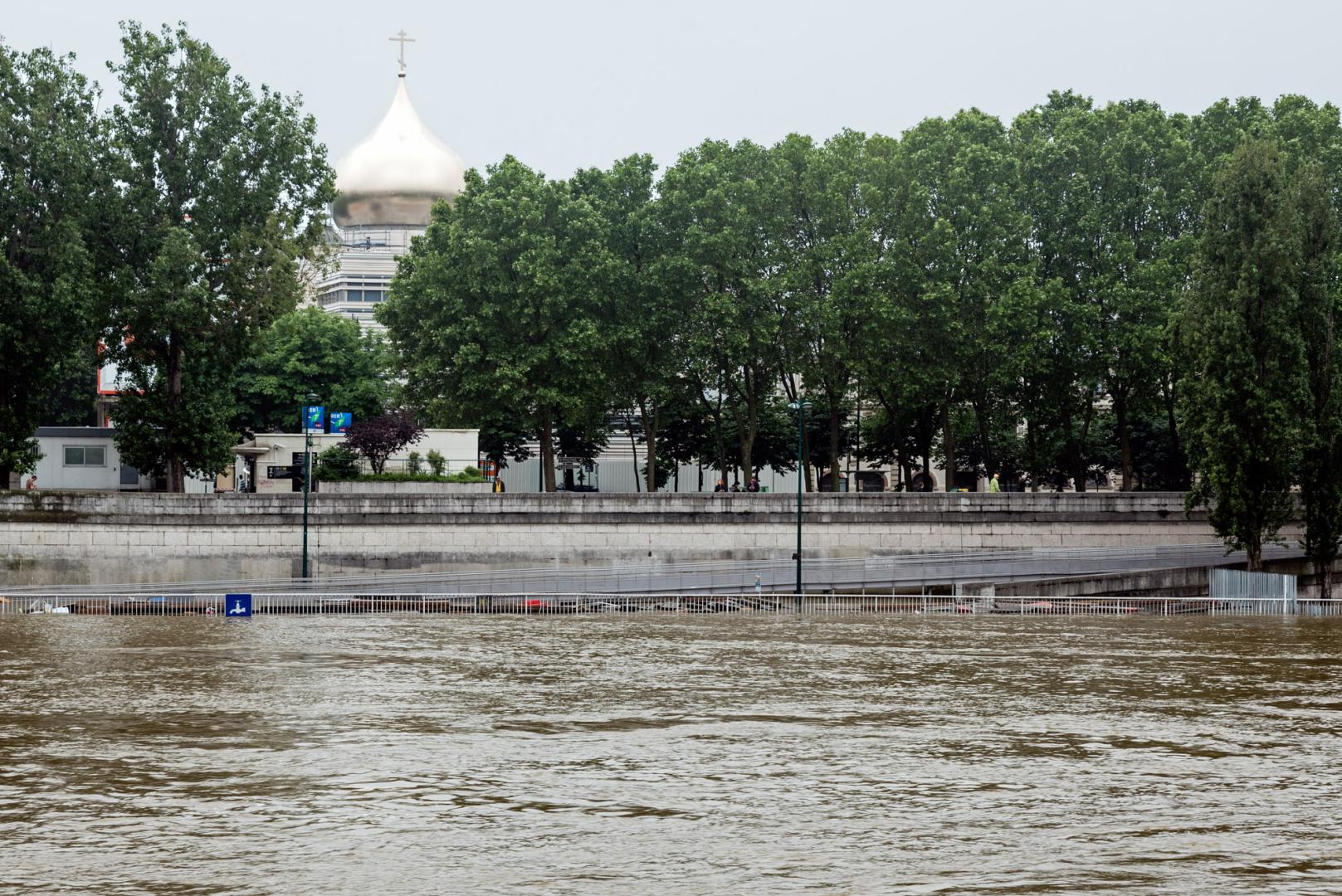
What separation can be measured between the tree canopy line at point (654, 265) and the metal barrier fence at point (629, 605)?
6.63 metres

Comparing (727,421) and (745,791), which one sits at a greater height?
(727,421)

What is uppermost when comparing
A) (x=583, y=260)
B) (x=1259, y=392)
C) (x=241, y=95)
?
(x=241, y=95)

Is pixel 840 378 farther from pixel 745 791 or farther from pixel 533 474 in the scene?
pixel 745 791

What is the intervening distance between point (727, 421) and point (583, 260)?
20.5m

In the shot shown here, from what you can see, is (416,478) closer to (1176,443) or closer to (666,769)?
(1176,443)

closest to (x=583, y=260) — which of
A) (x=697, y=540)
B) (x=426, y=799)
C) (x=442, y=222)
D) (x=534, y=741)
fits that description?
(x=442, y=222)

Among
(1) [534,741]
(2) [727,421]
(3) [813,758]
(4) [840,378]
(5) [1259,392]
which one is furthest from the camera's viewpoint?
(2) [727,421]

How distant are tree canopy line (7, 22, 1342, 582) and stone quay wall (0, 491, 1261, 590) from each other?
9.46 feet

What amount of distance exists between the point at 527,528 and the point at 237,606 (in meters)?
14.4

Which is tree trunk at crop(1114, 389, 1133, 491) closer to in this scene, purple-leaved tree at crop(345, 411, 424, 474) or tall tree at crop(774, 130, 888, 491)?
tall tree at crop(774, 130, 888, 491)

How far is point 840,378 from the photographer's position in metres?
55.7

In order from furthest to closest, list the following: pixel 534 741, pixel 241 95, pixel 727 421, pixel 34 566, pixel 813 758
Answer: pixel 727 421 < pixel 241 95 < pixel 34 566 < pixel 534 741 < pixel 813 758

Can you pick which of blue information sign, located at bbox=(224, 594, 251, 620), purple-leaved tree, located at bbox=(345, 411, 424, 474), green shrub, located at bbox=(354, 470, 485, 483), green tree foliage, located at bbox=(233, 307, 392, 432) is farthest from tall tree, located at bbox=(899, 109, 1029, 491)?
green tree foliage, located at bbox=(233, 307, 392, 432)

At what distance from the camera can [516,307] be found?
54344 mm
